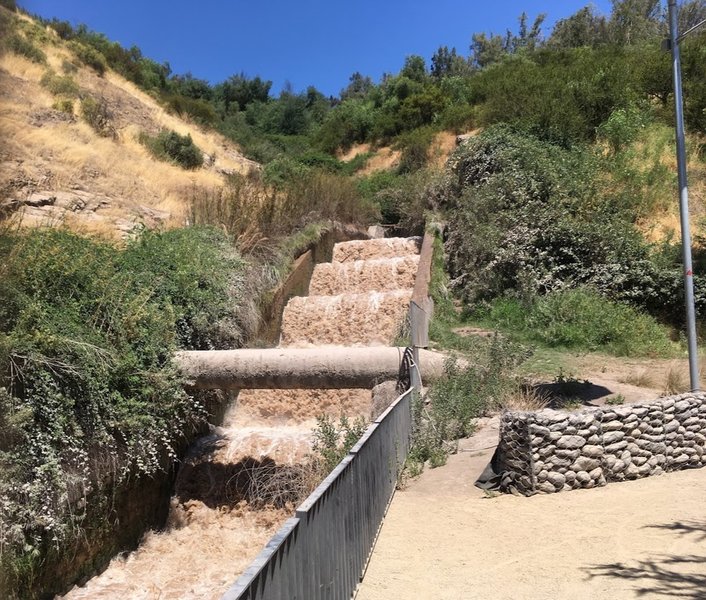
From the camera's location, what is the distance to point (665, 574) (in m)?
4.70

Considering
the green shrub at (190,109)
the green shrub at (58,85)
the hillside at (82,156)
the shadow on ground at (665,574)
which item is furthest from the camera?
the green shrub at (190,109)

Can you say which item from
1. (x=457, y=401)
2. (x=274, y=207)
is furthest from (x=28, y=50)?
(x=457, y=401)

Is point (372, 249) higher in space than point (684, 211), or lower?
higher

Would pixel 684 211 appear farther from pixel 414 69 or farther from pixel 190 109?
pixel 414 69

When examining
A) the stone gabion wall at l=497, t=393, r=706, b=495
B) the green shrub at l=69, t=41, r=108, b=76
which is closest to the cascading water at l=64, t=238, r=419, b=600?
the stone gabion wall at l=497, t=393, r=706, b=495

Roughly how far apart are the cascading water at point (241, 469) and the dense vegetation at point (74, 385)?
2.46ft

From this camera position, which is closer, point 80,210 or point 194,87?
point 80,210

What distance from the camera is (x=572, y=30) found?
4438cm

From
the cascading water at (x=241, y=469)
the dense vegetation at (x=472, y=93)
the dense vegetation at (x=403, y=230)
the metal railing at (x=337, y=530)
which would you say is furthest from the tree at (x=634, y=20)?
the metal railing at (x=337, y=530)

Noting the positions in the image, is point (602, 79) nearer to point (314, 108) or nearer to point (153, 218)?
point (153, 218)

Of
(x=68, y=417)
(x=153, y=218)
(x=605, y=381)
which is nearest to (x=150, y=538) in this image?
(x=68, y=417)

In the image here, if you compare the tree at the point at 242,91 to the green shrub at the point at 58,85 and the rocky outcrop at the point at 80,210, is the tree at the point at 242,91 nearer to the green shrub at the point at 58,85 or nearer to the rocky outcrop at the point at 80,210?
the green shrub at the point at 58,85

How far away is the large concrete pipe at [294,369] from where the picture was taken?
9.00 metres

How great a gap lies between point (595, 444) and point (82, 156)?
1703cm
